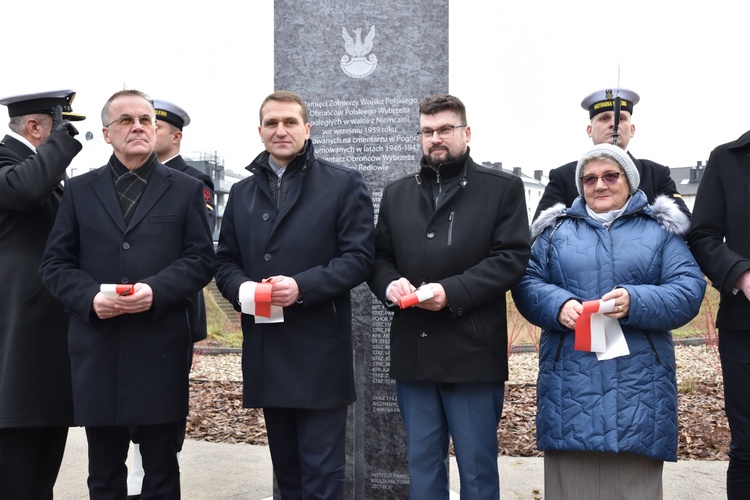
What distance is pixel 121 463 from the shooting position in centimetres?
355

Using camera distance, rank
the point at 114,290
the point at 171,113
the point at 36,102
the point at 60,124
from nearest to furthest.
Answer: the point at 114,290 < the point at 60,124 < the point at 36,102 < the point at 171,113

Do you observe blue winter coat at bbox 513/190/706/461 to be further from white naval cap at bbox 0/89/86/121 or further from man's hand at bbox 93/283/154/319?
white naval cap at bbox 0/89/86/121

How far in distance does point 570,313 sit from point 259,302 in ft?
4.48

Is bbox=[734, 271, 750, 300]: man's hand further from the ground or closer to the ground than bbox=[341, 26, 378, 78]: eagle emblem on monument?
closer to the ground

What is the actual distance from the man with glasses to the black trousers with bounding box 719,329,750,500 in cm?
247

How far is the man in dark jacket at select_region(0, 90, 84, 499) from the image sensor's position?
3.63 meters

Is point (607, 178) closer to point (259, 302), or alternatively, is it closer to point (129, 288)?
point (259, 302)

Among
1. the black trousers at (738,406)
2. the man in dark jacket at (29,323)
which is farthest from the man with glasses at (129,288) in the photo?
the black trousers at (738,406)

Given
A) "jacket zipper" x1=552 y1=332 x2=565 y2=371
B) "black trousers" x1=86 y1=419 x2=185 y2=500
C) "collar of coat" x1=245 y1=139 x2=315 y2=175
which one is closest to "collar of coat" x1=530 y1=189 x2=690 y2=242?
"jacket zipper" x1=552 y1=332 x2=565 y2=371

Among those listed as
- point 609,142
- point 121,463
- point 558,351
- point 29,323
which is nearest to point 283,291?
point 121,463

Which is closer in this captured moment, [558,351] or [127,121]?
[558,351]

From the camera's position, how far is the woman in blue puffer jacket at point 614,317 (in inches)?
126

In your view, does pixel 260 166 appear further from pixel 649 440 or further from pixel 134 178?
pixel 649 440

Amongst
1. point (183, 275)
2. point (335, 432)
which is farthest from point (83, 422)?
point (335, 432)
